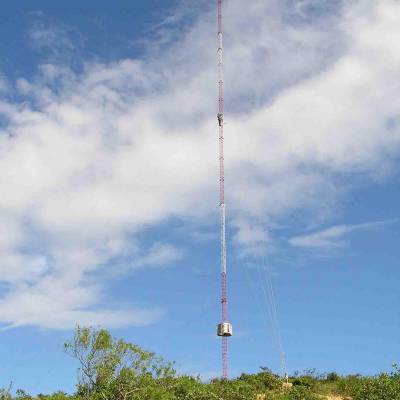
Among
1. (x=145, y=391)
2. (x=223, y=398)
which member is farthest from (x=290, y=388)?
(x=145, y=391)

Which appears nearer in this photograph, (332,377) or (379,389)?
(379,389)

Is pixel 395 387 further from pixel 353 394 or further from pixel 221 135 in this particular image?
pixel 221 135

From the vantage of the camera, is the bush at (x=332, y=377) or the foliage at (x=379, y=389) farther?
the bush at (x=332, y=377)

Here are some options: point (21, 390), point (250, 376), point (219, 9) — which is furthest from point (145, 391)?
point (219, 9)

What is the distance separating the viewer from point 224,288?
68.9 metres

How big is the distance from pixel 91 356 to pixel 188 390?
9.08 m

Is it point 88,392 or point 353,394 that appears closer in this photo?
point 88,392

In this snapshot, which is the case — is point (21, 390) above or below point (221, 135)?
below

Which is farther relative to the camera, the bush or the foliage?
the bush

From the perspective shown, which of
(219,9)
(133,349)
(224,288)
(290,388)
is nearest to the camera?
(133,349)

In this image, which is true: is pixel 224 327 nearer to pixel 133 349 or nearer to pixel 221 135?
pixel 133 349

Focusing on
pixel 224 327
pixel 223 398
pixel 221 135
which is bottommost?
pixel 223 398

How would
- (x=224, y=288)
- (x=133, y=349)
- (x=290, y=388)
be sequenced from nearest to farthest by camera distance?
(x=133, y=349) < (x=290, y=388) < (x=224, y=288)

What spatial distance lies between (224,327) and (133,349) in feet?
45.8
